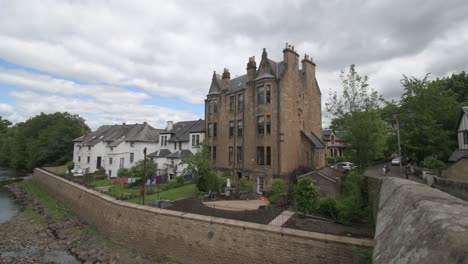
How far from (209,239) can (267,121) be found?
46.8 feet

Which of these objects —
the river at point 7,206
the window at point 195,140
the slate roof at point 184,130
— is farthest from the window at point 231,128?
the river at point 7,206

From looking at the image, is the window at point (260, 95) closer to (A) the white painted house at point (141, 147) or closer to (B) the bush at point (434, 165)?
(A) the white painted house at point (141, 147)

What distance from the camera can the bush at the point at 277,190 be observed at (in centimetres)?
1998

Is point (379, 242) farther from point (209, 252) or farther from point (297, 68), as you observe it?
point (297, 68)

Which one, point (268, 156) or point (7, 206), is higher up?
point (268, 156)

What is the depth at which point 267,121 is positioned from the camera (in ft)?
77.8

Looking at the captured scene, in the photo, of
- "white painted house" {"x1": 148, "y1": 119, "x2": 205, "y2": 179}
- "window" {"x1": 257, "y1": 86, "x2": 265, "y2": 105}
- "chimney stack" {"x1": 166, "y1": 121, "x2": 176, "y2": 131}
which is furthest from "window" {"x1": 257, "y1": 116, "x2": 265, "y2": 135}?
"chimney stack" {"x1": 166, "y1": 121, "x2": 176, "y2": 131}

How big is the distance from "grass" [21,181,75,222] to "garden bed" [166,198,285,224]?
16267 millimetres

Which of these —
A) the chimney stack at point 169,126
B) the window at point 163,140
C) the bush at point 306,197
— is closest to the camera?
the bush at point 306,197

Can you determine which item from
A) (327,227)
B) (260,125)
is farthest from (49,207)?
(327,227)

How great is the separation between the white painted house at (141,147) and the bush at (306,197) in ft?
66.8

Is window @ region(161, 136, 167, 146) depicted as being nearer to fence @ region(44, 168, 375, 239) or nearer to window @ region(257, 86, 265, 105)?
window @ region(257, 86, 265, 105)

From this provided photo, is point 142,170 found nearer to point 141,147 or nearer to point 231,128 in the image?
point 141,147

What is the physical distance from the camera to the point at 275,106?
2312 centimetres
